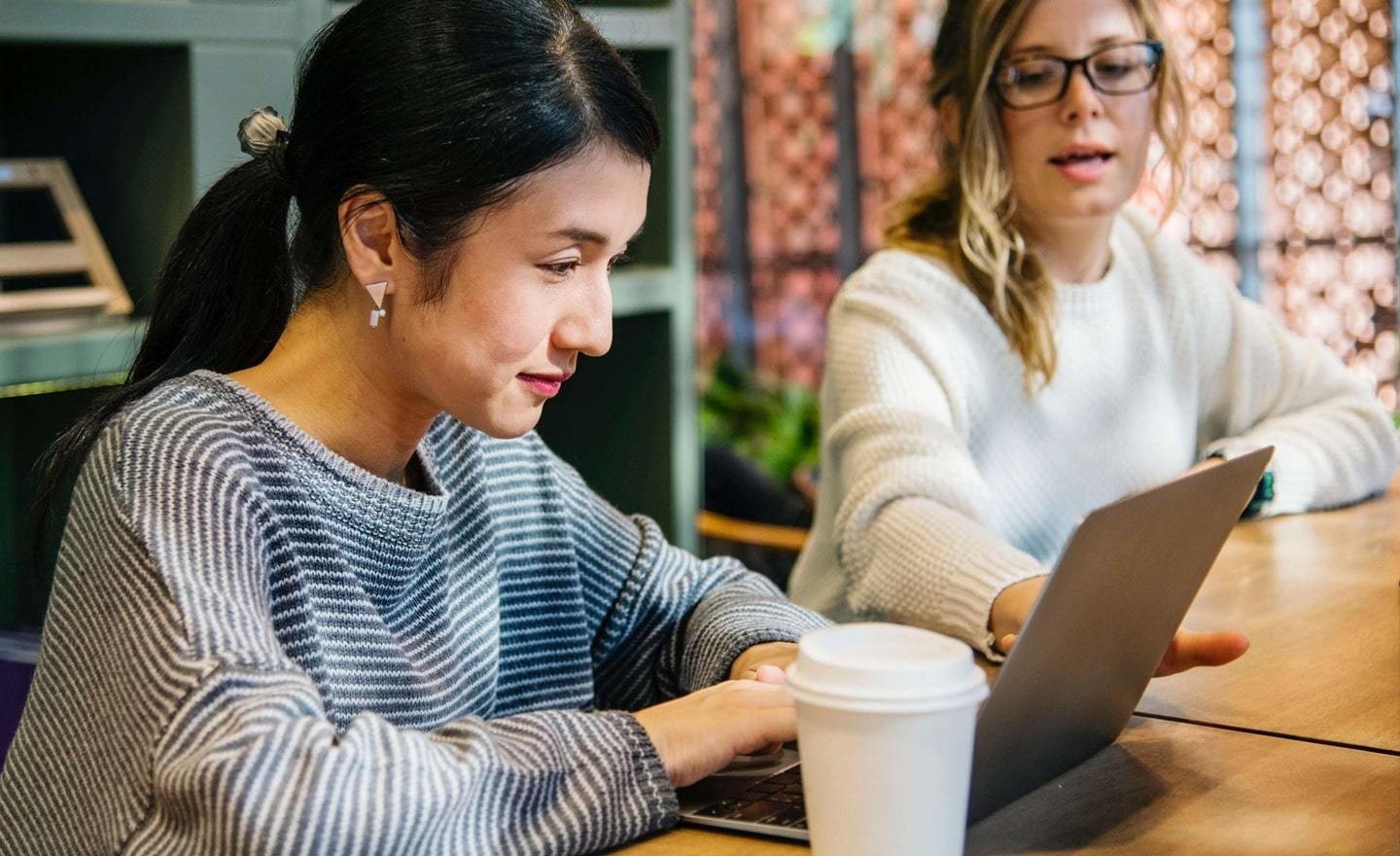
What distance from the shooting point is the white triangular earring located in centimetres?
122

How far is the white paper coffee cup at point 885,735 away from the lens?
31.9 inches

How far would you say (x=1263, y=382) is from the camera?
2.36 metres

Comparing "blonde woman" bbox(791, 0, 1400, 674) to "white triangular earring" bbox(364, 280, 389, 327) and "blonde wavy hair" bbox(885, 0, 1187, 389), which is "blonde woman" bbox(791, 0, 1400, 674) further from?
"white triangular earring" bbox(364, 280, 389, 327)

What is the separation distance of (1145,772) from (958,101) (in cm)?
120

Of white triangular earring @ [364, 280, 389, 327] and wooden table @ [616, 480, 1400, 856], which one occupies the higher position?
white triangular earring @ [364, 280, 389, 327]

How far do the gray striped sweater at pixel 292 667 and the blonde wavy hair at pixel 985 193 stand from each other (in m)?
0.76

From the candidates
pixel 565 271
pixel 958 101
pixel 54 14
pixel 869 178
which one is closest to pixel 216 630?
pixel 565 271

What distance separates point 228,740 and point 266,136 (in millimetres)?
626

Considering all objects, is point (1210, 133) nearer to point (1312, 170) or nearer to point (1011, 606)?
point (1312, 170)

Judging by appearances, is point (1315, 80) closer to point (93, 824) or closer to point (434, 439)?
point (434, 439)

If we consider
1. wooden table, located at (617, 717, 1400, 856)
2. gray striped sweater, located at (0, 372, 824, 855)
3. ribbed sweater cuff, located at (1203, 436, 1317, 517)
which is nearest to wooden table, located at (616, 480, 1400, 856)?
wooden table, located at (617, 717, 1400, 856)

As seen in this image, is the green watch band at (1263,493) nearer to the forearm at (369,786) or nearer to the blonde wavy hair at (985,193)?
the blonde wavy hair at (985,193)

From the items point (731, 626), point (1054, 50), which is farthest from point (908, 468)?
point (1054, 50)

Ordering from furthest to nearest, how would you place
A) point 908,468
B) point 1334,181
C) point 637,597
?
point 1334,181 < point 908,468 < point 637,597
